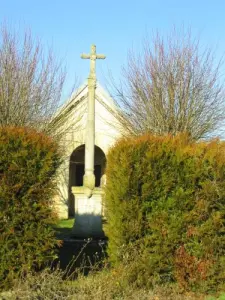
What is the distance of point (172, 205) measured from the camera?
6.84m

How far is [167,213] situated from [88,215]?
6258 mm

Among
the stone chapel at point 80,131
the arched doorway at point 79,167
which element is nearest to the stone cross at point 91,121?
the stone chapel at point 80,131

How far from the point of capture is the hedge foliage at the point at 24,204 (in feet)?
20.2

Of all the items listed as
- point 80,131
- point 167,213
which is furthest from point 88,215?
point 80,131

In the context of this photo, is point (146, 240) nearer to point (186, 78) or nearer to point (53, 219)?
point (53, 219)

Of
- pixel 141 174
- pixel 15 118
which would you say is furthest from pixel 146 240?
pixel 15 118

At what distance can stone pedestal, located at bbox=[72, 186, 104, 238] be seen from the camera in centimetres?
1234

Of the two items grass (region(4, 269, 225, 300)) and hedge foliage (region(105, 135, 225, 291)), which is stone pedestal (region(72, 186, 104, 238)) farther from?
grass (region(4, 269, 225, 300))

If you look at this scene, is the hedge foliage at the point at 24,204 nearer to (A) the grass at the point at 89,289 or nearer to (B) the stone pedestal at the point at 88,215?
(A) the grass at the point at 89,289

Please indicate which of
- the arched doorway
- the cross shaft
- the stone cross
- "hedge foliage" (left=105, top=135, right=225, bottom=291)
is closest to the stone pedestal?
the stone cross

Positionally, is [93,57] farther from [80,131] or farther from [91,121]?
[80,131]

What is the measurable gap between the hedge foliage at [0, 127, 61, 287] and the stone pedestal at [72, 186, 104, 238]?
5963 millimetres

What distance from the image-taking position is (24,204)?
6234mm

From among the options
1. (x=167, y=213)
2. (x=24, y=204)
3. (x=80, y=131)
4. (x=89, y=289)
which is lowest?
(x=89, y=289)
